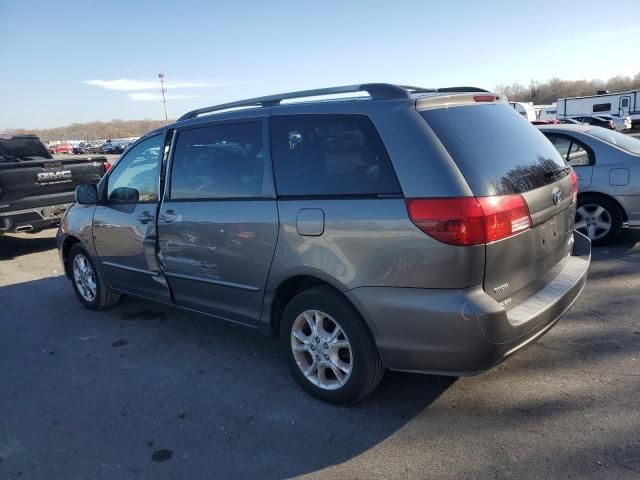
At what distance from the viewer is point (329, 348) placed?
3152 mm

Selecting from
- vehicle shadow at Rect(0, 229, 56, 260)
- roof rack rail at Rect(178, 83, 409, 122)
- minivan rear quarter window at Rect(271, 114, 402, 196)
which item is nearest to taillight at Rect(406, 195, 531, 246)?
minivan rear quarter window at Rect(271, 114, 402, 196)

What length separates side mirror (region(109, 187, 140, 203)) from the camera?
4.51 meters

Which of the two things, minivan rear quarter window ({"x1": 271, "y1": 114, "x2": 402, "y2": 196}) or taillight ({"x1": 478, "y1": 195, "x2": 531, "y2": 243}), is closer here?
taillight ({"x1": 478, "y1": 195, "x2": 531, "y2": 243})

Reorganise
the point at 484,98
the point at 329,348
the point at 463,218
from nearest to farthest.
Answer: the point at 463,218 → the point at 329,348 → the point at 484,98

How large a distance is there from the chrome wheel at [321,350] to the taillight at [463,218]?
2.80 feet

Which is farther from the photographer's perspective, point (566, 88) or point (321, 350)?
point (566, 88)

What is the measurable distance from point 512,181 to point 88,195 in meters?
3.90

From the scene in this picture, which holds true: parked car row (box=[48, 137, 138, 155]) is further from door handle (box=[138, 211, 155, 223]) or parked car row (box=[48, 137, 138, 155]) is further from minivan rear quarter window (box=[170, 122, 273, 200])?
minivan rear quarter window (box=[170, 122, 273, 200])

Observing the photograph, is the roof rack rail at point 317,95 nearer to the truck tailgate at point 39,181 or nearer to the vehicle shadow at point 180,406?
the vehicle shadow at point 180,406

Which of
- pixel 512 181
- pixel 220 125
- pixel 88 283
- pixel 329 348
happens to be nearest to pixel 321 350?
pixel 329 348

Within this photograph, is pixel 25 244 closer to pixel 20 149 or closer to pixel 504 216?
pixel 20 149

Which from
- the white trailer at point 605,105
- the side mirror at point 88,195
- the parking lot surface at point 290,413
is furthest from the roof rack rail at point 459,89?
the white trailer at point 605,105

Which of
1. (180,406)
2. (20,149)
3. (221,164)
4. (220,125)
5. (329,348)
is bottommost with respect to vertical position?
(180,406)

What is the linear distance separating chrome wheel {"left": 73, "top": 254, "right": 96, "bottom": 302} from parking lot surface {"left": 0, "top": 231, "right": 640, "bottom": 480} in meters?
0.81
